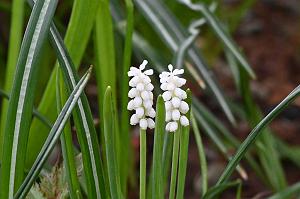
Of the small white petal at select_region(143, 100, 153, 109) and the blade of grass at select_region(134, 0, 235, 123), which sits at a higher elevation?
the blade of grass at select_region(134, 0, 235, 123)

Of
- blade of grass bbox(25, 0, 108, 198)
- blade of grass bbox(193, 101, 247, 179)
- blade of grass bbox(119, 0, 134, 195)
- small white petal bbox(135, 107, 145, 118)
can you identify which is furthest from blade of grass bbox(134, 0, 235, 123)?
small white petal bbox(135, 107, 145, 118)

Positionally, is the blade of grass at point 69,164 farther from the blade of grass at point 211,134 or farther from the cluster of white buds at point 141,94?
the blade of grass at point 211,134

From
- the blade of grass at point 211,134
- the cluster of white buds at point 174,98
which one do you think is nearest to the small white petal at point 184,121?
the cluster of white buds at point 174,98

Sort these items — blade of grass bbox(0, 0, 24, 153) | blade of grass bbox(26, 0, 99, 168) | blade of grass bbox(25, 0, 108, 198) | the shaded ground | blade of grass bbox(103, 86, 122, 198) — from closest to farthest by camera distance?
blade of grass bbox(103, 86, 122, 198), blade of grass bbox(25, 0, 108, 198), blade of grass bbox(26, 0, 99, 168), blade of grass bbox(0, 0, 24, 153), the shaded ground

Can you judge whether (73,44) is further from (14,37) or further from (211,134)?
(211,134)

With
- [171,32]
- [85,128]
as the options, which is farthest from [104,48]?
[85,128]

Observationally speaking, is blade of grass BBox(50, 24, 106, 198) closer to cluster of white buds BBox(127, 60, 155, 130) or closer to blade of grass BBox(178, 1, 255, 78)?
cluster of white buds BBox(127, 60, 155, 130)
